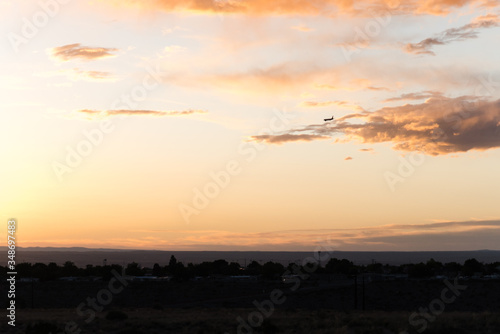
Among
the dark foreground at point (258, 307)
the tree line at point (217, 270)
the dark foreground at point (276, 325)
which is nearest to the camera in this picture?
the dark foreground at point (276, 325)

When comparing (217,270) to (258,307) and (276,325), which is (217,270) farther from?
(276,325)

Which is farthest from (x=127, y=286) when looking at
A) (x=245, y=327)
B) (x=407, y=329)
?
(x=407, y=329)

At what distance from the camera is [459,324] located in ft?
145

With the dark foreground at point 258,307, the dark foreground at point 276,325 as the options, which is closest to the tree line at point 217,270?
the dark foreground at point 258,307

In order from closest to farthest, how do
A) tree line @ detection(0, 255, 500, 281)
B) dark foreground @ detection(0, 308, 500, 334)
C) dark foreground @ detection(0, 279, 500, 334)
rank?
dark foreground @ detection(0, 308, 500, 334) → dark foreground @ detection(0, 279, 500, 334) → tree line @ detection(0, 255, 500, 281)

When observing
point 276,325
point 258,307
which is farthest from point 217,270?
point 276,325

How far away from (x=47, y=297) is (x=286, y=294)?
33254 mm

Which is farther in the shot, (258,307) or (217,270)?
(217,270)

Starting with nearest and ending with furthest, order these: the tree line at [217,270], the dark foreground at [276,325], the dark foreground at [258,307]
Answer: the dark foreground at [276,325] < the dark foreground at [258,307] < the tree line at [217,270]

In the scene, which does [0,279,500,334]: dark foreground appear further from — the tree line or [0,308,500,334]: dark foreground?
the tree line

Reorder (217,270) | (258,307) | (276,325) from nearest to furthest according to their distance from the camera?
(276,325) → (258,307) → (217,270)

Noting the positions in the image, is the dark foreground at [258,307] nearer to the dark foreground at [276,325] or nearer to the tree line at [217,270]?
the dark foreground at [276,325]

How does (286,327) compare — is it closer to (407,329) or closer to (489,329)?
(407,329)

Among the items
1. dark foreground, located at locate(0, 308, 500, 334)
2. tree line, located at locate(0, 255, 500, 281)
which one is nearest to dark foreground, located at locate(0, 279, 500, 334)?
dark foreground, located at locate(0, 308, 500, 334)
